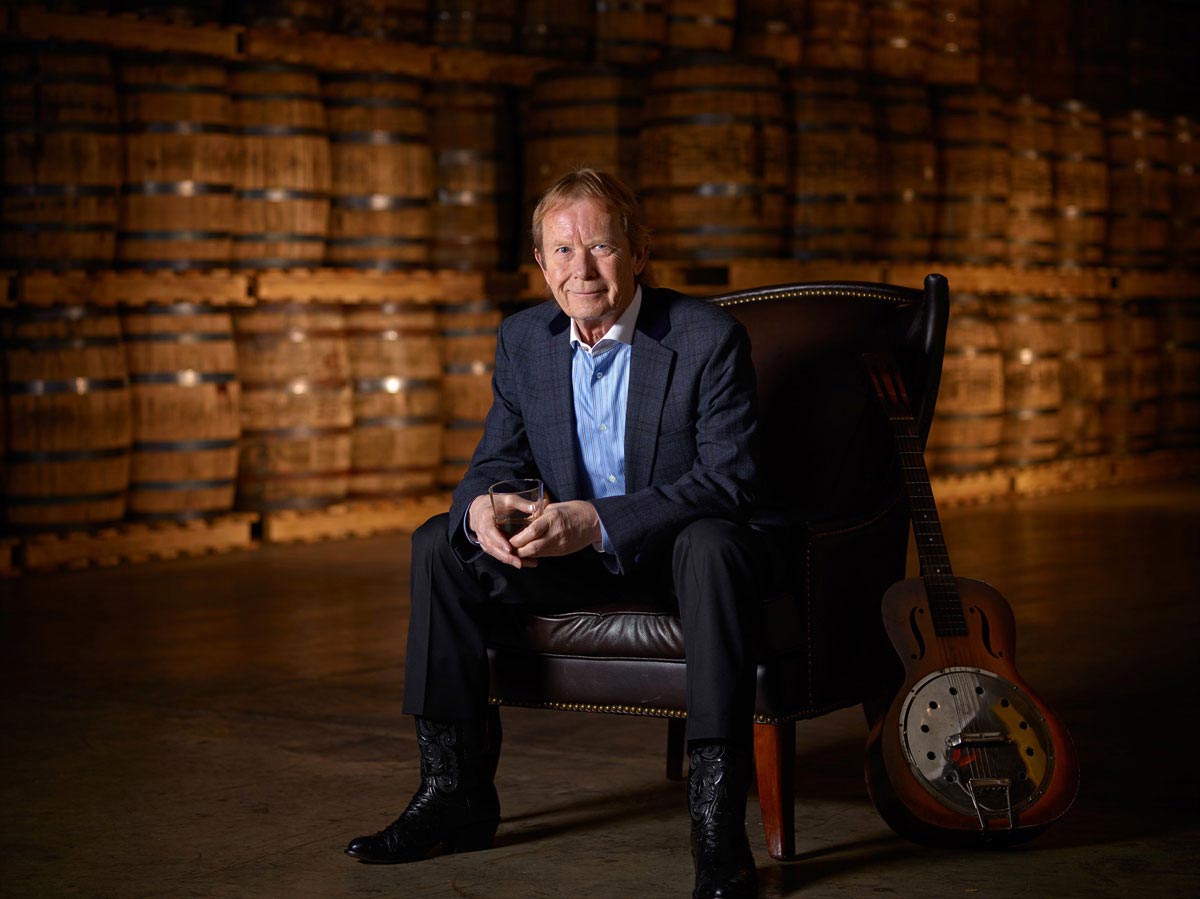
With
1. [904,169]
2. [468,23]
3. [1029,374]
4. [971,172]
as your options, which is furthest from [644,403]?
[1029,374]

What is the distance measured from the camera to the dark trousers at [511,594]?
A: 312 centimetres

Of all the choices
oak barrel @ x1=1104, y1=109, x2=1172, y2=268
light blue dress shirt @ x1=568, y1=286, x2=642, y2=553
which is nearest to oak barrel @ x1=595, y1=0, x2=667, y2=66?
oak barrel @ x1=1104, y1=109, x2=1172, y2=268

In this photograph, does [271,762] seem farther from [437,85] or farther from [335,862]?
[437,85]

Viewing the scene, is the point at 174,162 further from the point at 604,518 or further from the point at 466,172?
the point at 604,518

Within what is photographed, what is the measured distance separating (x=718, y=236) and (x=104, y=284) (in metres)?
2.58

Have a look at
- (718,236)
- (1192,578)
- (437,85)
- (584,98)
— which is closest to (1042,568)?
(1192,578)

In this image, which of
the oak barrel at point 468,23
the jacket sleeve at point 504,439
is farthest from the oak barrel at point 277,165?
the jacket sleeve at point 504,439

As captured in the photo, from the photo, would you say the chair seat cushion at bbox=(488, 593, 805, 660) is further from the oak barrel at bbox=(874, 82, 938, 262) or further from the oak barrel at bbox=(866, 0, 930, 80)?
the oak barrel at bbox=(866, 0, 930, 80)

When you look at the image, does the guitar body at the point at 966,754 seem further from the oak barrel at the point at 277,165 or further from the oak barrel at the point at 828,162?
the oak barrel at the point at 828,162

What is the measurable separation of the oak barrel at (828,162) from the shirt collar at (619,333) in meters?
4.82

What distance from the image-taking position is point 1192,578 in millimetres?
6609

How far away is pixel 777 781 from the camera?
Answer: 10.6ft

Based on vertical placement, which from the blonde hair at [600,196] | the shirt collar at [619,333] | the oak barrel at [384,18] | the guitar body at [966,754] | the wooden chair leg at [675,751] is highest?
the oak barrel at [384,18]

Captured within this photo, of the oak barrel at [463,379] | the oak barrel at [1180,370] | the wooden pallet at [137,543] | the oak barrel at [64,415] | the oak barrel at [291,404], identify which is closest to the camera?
the oak barrel at [64,415]
